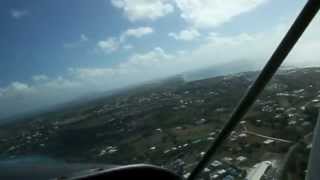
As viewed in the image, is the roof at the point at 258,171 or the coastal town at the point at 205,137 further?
the coastal town at the point at 205,137

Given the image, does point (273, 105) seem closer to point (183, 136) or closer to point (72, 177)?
point (183, 136)

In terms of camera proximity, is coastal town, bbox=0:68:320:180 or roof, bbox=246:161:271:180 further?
coastal town, bbox=0:68:320:180

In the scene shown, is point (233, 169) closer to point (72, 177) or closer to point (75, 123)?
point (72, 177)

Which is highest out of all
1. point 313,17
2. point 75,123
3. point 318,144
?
point 313,17

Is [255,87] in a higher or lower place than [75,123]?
higher

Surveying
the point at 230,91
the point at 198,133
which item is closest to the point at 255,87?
the point at 198,133

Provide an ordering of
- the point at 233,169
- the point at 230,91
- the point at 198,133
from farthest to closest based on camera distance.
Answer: the point at 230,91, the point at 198,133, the point at 233,169

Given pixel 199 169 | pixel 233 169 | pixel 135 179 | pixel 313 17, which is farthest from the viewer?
pixel 233 169

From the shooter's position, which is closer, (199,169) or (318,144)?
(318,144)

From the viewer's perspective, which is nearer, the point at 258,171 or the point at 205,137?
the point at 258,171
